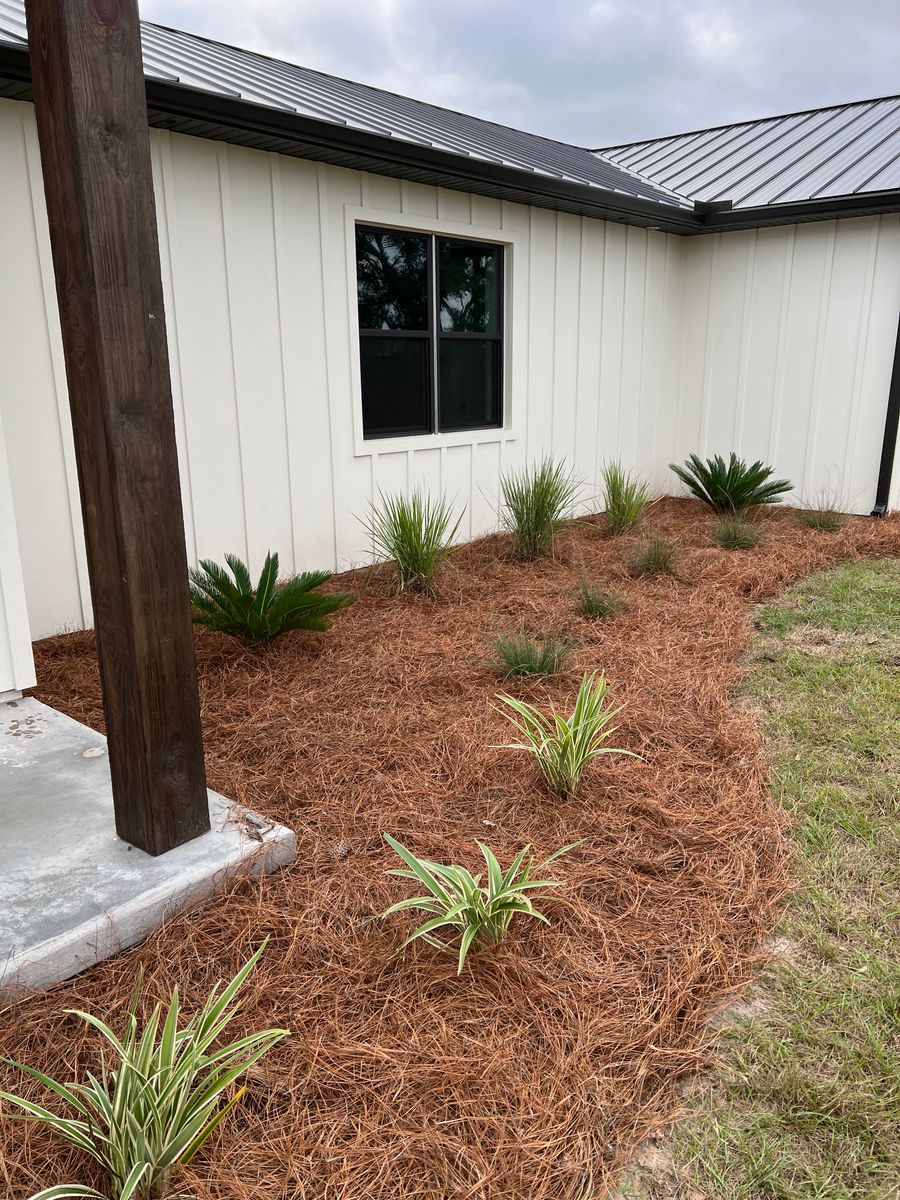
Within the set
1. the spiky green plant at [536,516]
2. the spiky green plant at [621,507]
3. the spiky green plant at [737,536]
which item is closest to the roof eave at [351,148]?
the spiky green plant at [536,516]

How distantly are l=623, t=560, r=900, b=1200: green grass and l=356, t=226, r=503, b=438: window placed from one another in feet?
Result: 10.3

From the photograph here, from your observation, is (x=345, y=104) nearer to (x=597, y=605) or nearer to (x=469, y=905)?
(x=597, y=605)

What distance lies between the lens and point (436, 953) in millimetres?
1865

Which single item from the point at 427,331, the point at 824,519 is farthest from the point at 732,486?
the point at 427,331

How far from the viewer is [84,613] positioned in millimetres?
4090

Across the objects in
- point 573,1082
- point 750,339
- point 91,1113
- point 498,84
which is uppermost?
point 498,84

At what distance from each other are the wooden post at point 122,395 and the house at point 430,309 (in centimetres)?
141

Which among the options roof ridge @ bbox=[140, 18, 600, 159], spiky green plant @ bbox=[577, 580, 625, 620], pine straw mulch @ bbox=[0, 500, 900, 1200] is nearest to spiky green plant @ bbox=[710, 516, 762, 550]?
spiky green plant @ bbox=[577, 580, 625, 620]

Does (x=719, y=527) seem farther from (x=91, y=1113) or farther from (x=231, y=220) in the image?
(x=91, y=1113)

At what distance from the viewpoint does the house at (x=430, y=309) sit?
12.7 ft

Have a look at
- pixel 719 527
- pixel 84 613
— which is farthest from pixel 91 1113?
pixel 719 527

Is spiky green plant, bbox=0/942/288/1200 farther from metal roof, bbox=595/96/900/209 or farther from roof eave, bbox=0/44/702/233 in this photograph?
metal roof, bbox=595/96/900/209

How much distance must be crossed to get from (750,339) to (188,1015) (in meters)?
7.36

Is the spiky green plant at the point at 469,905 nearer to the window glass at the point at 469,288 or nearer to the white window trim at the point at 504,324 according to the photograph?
the white window trim at the point at 504,324
